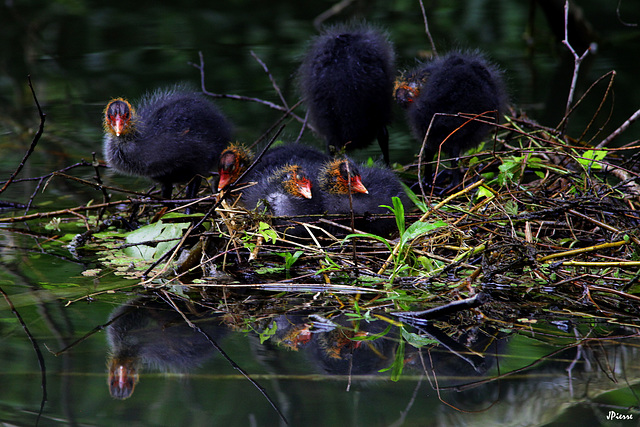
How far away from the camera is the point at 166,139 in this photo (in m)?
3.19

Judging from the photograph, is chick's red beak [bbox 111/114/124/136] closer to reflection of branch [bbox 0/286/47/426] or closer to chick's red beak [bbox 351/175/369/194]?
reflection of branch [bbox 0/286/47/426]

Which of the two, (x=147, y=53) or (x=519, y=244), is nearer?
(x=519, y=244)

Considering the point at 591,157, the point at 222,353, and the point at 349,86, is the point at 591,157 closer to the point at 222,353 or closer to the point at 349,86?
the point at 349,86

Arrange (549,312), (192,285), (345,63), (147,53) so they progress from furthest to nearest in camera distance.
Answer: (147,53)
(345,63)
(192,285)
(549,312)

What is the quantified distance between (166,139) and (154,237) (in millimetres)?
514

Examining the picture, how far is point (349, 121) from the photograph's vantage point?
3.43m

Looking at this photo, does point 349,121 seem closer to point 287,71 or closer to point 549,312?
point 549,312

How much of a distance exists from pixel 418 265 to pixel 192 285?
86 cm

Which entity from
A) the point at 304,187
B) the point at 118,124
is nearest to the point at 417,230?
the point at 304,187

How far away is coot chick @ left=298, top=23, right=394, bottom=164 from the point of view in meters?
3.39

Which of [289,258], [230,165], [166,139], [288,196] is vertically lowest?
[289,258]

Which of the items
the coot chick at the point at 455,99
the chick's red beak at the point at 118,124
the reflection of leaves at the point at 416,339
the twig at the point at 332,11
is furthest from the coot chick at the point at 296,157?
the twig at the point at 332,11

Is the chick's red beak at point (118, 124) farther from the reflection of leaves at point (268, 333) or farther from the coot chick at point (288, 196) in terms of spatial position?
the reflection of leaves at point (268, 333)

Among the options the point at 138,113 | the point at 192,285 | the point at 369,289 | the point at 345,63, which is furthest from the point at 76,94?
the point at 369,289
